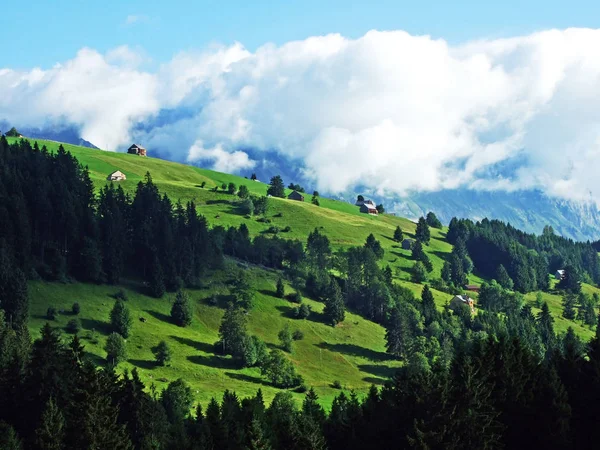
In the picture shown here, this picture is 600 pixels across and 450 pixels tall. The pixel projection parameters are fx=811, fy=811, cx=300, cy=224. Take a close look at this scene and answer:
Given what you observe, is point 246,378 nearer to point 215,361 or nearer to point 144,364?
point 215,361

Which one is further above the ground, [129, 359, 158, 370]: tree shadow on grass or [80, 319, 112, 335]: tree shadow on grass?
[80, 319, 112, 335]: tree shadow on grass

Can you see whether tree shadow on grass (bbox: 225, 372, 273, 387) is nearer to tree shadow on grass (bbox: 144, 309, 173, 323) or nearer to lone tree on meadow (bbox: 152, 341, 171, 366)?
lone tree on meadow (bbox: 152, 341, 171, 366)

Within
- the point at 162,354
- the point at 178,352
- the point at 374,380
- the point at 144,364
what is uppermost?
the point at 374,380

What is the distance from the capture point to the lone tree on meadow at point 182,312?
639ft

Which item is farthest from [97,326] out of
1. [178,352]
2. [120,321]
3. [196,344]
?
[196,344]

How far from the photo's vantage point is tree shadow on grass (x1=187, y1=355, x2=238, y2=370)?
176m

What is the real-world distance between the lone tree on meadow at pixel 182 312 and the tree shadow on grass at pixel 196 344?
9637 mm

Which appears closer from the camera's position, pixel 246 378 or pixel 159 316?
pixel 246 378

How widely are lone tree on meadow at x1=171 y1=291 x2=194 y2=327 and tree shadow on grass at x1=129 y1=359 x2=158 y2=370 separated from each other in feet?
88.8

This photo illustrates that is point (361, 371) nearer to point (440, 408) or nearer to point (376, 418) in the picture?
point (376, 418)

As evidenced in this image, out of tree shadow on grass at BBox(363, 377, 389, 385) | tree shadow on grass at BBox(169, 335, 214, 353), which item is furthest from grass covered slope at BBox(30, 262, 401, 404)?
tree shadow on grass at BBox(363, 377, 389, 385)

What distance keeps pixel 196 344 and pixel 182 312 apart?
12.1 m

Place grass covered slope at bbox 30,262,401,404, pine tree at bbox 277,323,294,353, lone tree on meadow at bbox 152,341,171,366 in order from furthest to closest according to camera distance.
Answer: pine tree at bbox 277,323,294,353, lone tree on meadow at bbox 152,341,171,366, grass covered slope at bbox 30,262,401,404

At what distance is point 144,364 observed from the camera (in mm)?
166250
